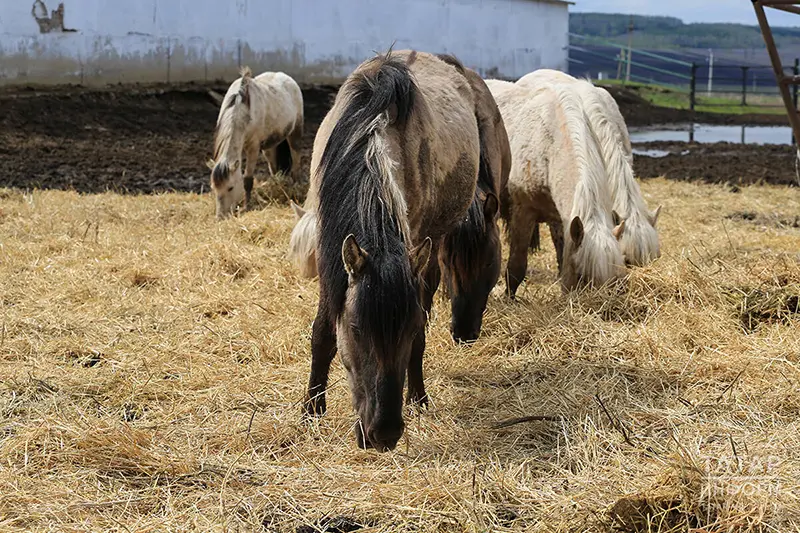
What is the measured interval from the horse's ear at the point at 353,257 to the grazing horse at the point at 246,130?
5.65 meters

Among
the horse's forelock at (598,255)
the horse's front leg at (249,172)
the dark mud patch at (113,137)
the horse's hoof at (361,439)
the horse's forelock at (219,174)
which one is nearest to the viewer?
the horse's hoof at (361,439)

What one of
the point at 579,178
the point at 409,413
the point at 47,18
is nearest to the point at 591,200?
the point at 579,178

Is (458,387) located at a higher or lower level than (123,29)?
lower

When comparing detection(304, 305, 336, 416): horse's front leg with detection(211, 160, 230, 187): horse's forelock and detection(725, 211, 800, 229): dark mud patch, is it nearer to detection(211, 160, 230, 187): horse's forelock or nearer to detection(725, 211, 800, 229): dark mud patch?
detection(211, 160, 230, 187): horse's forelock

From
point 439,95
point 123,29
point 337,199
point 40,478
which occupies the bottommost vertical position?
point 40,478

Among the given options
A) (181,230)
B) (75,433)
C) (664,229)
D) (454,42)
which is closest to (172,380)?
(75,433)

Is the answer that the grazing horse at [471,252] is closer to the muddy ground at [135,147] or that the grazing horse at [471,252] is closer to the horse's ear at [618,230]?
the horse's ear at [618,230]

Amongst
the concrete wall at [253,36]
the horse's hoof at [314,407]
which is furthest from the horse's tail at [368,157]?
the concrete wall at [253,36]

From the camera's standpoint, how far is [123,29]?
62.4 ft

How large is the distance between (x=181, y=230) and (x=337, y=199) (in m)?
4.92

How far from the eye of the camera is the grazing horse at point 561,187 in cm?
532

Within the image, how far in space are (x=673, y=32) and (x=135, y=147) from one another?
394 ft

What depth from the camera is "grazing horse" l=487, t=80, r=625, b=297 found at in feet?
17.5

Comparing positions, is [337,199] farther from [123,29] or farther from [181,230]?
[123,29]
